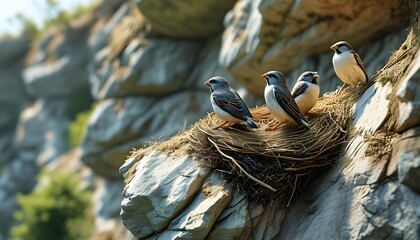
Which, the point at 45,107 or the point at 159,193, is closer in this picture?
the point at 159,193

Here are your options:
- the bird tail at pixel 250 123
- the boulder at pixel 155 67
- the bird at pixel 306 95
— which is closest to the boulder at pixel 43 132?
the boulder at pixel 155 67

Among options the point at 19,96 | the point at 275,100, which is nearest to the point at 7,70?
the point at 19,96

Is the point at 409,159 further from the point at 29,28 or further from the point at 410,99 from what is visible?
the point at 29,28

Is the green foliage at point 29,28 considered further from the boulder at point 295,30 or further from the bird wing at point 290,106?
the bird wing at point 290,106

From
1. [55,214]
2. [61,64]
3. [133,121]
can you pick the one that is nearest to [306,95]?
[133,121]

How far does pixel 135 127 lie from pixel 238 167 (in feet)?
43.1

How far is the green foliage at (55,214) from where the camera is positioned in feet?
73.3

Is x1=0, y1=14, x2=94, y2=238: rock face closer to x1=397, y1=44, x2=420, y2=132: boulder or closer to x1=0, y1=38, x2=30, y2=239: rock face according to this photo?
x1=0, y1=38, x2=30, y2=239: rock face

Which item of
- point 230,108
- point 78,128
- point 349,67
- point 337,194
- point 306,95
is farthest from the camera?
point 78,128

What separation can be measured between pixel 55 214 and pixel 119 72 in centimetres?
600

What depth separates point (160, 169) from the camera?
848 cm

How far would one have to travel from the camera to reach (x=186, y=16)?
18812 mm

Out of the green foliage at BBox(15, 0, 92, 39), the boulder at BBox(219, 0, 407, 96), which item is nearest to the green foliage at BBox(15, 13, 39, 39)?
the green foliage at BBox(15, 0, 92, 39)

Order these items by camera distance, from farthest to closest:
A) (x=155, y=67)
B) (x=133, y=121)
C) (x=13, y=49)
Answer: (x=13, y=49), (x=133, y=121), (x=155, y=67)
